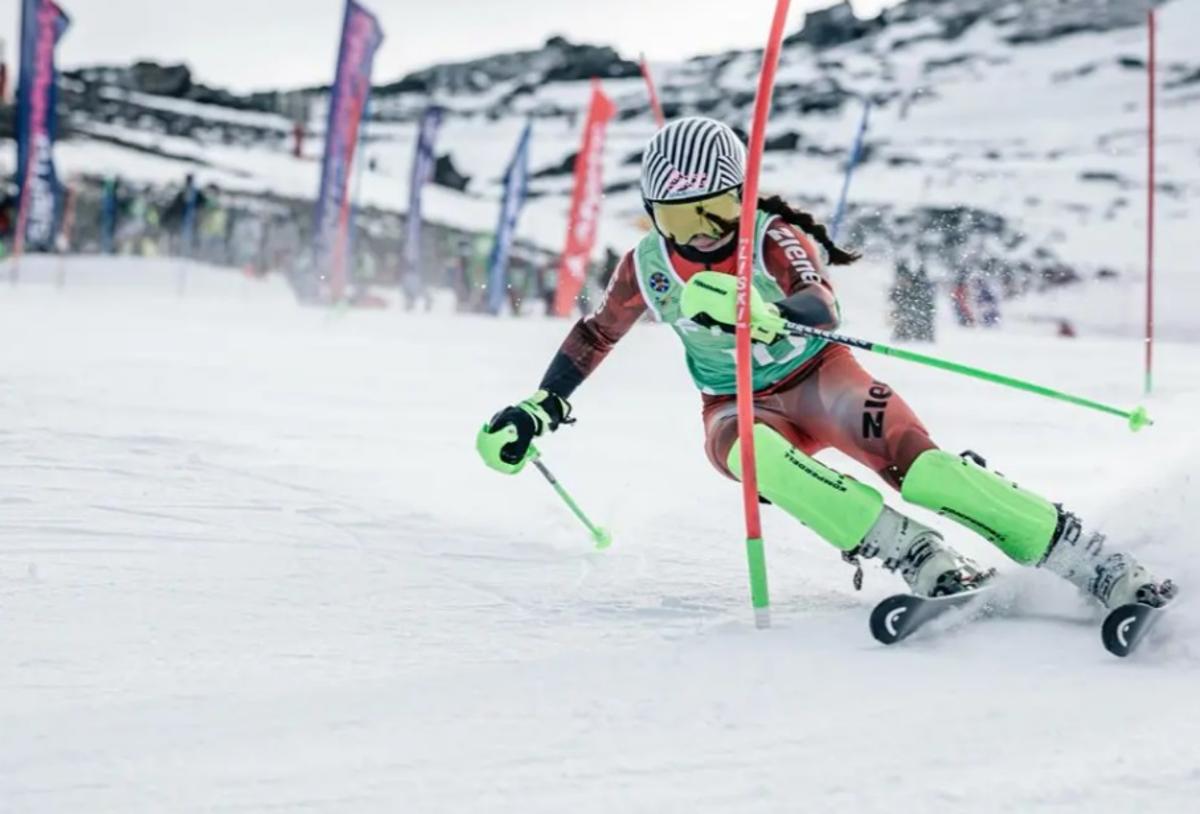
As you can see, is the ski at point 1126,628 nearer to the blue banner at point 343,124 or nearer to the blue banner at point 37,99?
the blue banner at point 343,124

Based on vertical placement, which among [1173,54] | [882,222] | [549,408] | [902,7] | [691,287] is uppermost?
[902,7]

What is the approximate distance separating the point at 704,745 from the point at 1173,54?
66.9 meters

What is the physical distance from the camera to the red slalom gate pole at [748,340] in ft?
9.65

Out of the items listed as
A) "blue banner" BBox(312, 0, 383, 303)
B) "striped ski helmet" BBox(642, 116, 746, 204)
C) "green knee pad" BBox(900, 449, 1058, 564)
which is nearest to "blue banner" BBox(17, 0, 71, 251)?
"blue banner" BBox(312, 0, 383, 303)

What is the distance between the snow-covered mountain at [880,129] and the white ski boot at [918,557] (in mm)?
23807

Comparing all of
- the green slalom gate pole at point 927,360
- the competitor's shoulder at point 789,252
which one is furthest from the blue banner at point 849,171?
the green slalom gate pole at point 927,360

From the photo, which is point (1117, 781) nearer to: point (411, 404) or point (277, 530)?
point (277, 530)

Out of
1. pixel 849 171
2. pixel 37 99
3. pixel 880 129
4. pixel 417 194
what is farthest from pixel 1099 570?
pixel 880 129

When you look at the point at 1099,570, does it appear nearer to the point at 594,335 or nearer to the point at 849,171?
the point at 594,335

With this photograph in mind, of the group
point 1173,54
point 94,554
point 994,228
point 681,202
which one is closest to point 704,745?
point 681,202

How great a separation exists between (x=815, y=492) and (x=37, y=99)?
768 inches

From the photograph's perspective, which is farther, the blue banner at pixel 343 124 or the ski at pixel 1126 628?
the blue banner at pixel 343 124

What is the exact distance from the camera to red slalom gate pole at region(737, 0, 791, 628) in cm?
294

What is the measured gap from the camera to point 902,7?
8000 centimetres
